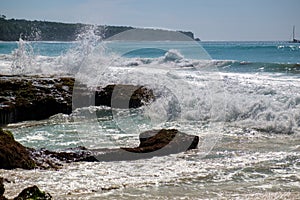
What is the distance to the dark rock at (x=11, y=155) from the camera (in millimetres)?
5809

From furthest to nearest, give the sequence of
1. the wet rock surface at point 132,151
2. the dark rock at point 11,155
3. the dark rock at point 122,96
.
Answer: the dark rock at point 122,96
the wet rock surface at point 132,151
the dark rock at point 11,155

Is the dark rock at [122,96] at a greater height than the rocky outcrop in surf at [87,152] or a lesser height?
greater

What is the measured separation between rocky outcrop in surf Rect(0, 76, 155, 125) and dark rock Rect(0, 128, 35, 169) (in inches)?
187

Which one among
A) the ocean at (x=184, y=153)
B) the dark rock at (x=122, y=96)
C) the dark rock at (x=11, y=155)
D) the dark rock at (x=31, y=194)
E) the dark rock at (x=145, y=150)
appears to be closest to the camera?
the dark rock at (x=31, y=194)

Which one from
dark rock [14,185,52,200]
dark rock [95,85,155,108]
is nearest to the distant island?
dark rock [95,85,155,108]

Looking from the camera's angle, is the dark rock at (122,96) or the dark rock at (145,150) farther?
the dark rock at (122,96)

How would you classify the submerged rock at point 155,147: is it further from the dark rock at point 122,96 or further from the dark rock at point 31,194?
the dark rock at point 122,96

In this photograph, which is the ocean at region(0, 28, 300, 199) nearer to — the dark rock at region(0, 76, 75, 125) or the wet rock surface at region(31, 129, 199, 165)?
the wet rock surface at region(31, 129, 199, 165)

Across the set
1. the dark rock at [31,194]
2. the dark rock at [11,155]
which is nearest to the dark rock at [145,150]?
the dark rock at [11,155]

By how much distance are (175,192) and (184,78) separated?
13.4 m

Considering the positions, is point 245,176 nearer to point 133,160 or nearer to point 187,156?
point 187,156

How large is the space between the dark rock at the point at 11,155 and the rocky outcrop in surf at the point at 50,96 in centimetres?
475

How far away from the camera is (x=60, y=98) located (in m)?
12.0

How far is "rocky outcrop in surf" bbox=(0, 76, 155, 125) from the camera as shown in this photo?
11133mm
